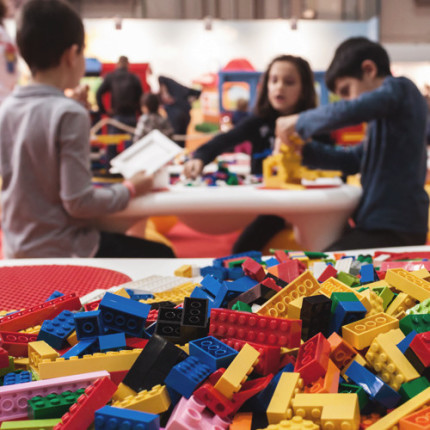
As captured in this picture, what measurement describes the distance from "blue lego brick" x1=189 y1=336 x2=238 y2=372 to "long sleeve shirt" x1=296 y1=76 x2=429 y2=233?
0.90 meters

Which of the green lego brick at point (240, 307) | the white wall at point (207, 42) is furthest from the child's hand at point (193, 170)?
the white wall at point (207, 42)

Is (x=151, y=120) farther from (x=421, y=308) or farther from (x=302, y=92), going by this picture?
(x=421, y=308)

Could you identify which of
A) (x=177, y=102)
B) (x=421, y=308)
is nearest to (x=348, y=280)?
(x=421, y=308)

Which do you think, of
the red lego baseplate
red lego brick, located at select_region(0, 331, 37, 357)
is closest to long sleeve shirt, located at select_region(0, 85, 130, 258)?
the red lego baseplate

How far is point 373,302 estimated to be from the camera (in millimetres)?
454

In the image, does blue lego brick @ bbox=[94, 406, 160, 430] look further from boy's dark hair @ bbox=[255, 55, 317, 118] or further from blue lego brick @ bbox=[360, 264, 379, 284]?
boy's dark hair @ bbox=[255, 55, 317, 118]

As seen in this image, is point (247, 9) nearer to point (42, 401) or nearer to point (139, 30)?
point (139, 30)

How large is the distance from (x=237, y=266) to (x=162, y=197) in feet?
2.01

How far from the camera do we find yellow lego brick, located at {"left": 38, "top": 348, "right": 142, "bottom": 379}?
387 mm

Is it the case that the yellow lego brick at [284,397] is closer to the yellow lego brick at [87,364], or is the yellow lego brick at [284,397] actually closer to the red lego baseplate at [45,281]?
the yellow lego brick at [87,364]

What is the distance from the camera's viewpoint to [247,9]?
195 inches

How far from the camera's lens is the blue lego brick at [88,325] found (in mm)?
435

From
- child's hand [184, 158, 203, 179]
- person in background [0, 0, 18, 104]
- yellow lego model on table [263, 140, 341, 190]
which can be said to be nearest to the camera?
yellow lego model on table [263, 140, 341, 190]

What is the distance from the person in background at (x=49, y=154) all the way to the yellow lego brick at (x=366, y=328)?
32.4 inches
